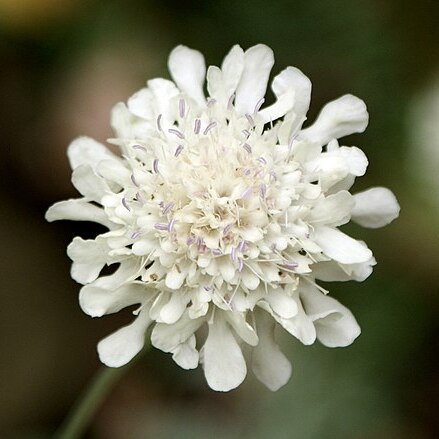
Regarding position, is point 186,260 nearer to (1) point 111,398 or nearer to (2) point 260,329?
(2) point 260,329

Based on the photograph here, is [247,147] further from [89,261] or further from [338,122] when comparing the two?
[89,261]

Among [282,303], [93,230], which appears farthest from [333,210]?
[93,230]

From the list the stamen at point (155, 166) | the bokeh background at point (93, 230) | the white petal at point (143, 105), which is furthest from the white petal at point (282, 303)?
the bokeh background at point (93, 230)

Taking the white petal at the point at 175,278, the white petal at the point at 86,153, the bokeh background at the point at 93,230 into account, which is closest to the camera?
the white petal at the point at 175,278

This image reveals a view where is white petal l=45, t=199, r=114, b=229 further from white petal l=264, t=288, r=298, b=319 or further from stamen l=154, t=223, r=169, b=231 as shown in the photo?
white petal l=264, t=288, r=298, b=319

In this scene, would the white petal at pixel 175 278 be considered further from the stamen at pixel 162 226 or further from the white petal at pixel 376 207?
the white petal at pixel 376 207

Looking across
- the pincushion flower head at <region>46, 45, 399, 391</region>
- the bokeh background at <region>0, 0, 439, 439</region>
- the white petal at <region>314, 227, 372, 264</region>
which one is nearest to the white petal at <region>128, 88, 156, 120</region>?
the pincushion flower head at <region>46, 45, 399, 391</region>

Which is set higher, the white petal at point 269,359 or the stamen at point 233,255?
the stamen at point 233,255
